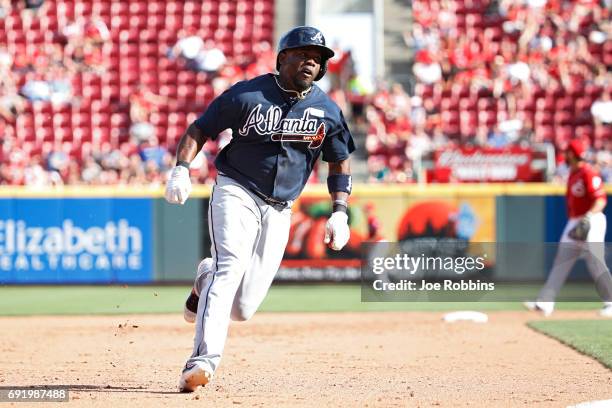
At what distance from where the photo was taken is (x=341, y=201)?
6.61 metres

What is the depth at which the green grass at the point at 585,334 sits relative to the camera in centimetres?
826

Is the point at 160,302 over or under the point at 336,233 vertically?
under

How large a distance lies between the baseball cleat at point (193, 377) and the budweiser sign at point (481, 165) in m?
12.7

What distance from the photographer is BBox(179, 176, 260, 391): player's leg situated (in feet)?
19.4

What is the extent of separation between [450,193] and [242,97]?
453 inches

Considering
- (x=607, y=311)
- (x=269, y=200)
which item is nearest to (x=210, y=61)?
(x=607, y=311)

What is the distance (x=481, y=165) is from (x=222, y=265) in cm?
1269

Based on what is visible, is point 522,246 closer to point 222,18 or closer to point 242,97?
point 222,18

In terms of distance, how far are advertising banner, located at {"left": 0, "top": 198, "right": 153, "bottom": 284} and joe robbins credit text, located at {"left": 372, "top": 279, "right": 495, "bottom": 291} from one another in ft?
14.7

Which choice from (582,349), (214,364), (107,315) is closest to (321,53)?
(214,364)

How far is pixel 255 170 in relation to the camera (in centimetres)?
623

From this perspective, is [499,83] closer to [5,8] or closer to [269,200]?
[5,8]

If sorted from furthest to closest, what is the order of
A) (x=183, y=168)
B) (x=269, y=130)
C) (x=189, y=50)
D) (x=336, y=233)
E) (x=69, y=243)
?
(x=189, y=50) → (x=69, y=243) → (x=336, y=233) → (x=269, y=130) → (x=183, y=168)

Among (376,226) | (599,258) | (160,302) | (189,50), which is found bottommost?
(160,302)
